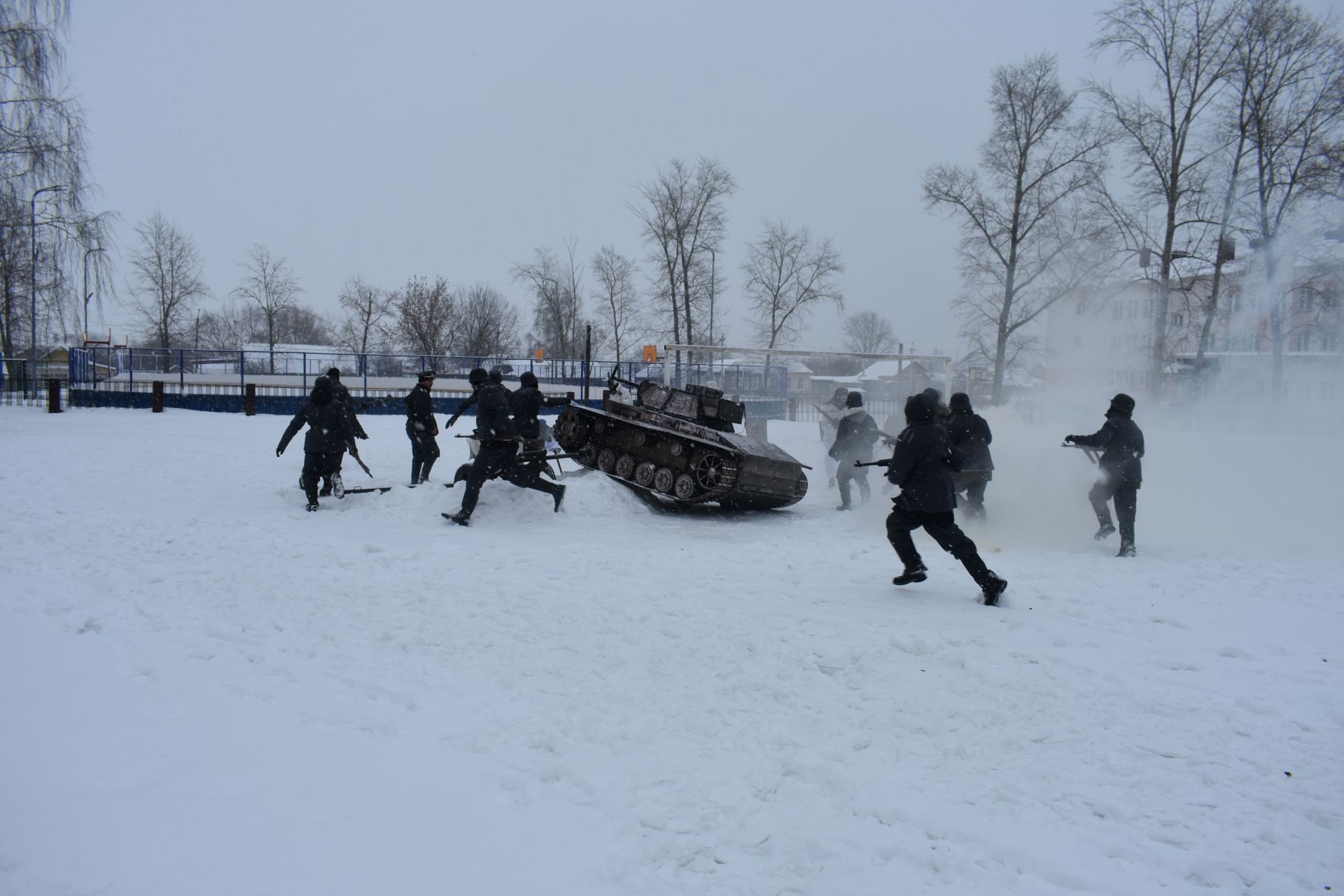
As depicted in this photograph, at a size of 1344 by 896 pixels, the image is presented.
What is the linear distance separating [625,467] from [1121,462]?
22.7 feet

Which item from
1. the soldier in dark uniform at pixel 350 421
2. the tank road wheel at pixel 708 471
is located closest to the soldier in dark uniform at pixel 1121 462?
the tank road wheel at pixel 708 471

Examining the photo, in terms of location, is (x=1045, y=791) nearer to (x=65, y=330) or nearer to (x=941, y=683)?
(x=941, y=683)

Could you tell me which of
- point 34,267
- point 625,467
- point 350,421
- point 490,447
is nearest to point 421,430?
point 350,421

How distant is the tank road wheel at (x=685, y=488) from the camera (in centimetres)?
1240

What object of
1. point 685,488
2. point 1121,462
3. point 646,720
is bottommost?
point 646,720

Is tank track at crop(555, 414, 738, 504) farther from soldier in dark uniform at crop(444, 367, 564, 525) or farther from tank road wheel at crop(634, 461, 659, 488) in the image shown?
soldier in dark uniform at crop(444, 367, 564, 525)

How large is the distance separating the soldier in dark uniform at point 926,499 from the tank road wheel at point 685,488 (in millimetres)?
5288

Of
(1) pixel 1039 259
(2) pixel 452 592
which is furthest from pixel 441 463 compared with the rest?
(1) pixel 1039 259

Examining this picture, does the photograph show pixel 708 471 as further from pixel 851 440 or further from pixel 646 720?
pixel 646 720

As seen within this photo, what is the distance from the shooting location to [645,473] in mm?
13172

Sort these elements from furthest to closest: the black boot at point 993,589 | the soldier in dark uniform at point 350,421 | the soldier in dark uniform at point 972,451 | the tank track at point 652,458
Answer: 1. the tank track at point 652,458
2. the soldier in dark uniform at point 350,421
3. the soldier in dark uniform at point 972,451
4. the black boot at point 993,589

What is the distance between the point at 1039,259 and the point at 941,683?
1044 inches

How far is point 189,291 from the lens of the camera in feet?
151

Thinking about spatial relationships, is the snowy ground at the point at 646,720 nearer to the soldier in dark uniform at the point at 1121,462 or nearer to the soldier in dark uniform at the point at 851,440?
the soldier in dark uniform at the point at 1121,462
